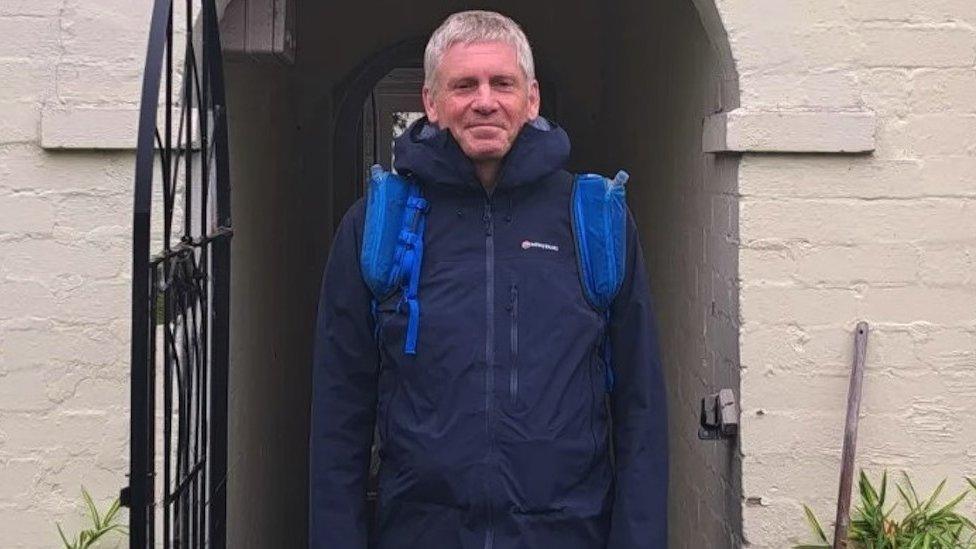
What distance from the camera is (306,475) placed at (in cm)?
740

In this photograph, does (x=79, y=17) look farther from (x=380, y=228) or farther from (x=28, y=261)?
(x=380, y=228)

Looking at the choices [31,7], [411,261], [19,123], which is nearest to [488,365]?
[411,261]

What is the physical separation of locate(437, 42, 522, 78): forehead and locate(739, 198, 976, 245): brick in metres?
1.19

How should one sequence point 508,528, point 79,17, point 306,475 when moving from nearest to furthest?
point 508,528, point 79,17, point 306,475

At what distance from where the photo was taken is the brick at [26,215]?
3709mm

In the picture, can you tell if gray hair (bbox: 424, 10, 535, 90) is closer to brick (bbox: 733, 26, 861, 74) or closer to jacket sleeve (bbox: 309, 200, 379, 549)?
jacket sleeve (bbox: 309, 200, 379, 549)

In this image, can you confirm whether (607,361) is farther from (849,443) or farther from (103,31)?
(103,31)

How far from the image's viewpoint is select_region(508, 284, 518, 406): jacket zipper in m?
2.81

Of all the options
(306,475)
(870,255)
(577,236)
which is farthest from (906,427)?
(306,475)

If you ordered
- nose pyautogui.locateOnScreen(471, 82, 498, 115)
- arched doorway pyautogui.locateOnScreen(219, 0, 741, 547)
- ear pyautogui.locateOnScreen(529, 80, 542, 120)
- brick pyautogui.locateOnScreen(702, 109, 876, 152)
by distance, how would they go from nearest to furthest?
nose pyautogui.locateOnScreen(471, 82, 498, 115) → ear pyautogui.locateOnScreen(529, 80, 542, 120) → brick pyautogui.locateOnScreen(702, 109, 876, 152) → arched doorway pyautogui.locateOnScreen(219, 0, 741, 547)

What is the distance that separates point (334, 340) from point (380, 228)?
0.25m

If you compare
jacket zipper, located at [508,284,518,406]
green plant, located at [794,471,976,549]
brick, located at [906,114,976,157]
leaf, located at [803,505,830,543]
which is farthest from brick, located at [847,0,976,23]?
jacket zipper, located at [508,284,518,406]

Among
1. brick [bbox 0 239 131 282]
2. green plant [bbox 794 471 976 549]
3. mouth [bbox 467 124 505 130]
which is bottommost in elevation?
green plant [bbox 794 471 976 549]

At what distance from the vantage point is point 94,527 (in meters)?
3.71
